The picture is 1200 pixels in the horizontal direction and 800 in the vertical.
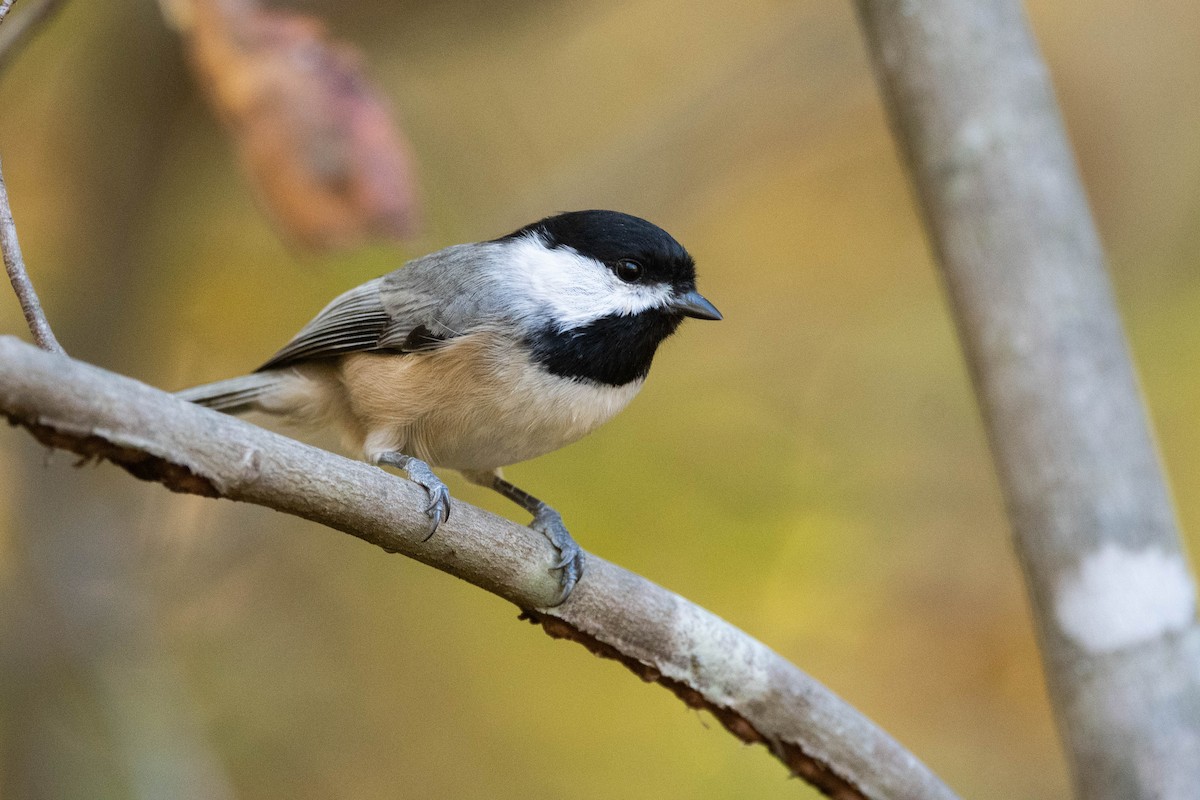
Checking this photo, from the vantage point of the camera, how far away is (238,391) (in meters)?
2.32

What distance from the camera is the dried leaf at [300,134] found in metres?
2.05

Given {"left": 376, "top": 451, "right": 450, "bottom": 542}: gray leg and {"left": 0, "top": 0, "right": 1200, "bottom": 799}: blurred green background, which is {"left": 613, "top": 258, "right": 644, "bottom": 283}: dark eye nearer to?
{"left": 376, "top": 451, "right": 450, "bottom": 542}: gray leg

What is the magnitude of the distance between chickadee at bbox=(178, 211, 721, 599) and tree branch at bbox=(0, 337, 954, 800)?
223mm

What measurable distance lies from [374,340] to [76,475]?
3.49ft

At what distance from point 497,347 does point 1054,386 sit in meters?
1.04

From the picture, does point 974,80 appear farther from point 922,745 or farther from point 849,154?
point 922,745

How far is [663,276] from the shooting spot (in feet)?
6.89

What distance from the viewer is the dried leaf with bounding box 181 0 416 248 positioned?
2051 millimetres

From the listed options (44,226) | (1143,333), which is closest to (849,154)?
(1143,333)

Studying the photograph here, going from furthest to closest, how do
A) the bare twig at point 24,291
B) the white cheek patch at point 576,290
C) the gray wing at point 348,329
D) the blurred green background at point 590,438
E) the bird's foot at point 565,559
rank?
the blurred green background at point 590,438, the gray wing at point 348,329, the white cheek patch at point 576,290, the bird's foot at point 565,559, the bare twig at point 24,291

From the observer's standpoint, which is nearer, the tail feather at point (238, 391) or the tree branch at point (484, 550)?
the tree branch at point (484, 550)

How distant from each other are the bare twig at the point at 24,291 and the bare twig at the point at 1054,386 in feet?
5.37

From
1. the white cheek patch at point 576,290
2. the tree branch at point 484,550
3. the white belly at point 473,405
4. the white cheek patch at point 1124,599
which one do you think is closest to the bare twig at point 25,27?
the white belly at point 473,405

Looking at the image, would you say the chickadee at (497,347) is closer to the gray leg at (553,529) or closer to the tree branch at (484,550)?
the gray leg at (553,529)
